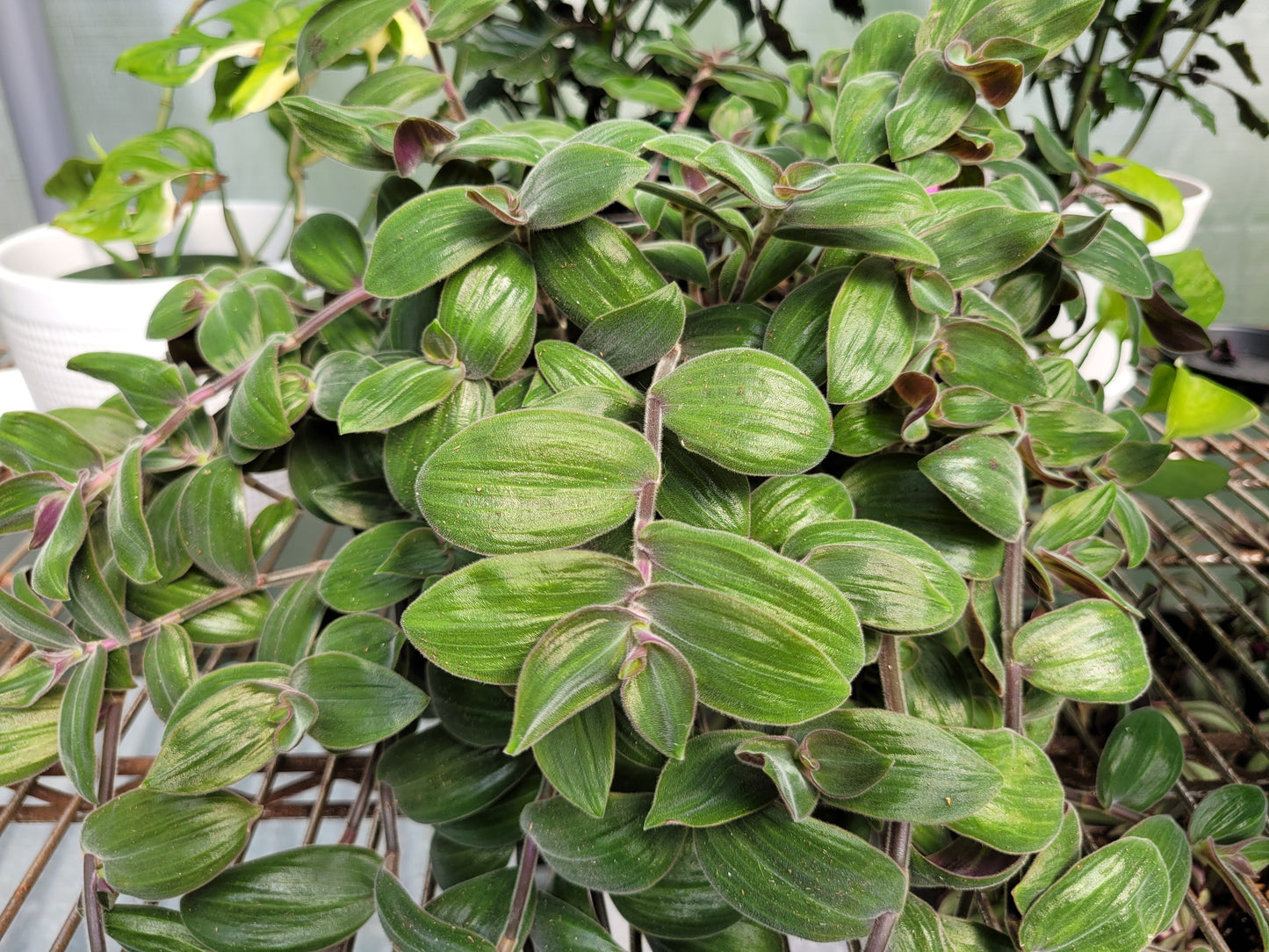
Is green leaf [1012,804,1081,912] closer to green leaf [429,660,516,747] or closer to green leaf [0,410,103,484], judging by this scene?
green leaf [429,660,516,747]

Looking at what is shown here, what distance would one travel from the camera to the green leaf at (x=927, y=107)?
0.94 ft

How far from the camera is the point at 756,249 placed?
28 centimetres

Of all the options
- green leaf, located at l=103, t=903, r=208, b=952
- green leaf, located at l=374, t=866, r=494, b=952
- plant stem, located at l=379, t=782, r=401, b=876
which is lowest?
plant stem, located at l=379, t=782, r=401, b=876

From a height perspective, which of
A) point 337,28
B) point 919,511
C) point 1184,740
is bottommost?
point 1184,740

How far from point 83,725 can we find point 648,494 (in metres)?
0.19

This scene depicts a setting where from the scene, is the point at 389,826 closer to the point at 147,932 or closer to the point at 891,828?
the point at 147,932

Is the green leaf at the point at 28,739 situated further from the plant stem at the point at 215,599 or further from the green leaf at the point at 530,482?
the green leaf at the point at 530,482

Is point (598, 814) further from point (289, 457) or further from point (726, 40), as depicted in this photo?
point (726, 40)

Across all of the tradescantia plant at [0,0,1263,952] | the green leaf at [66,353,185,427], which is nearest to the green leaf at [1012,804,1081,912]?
the tradescantia plant at [0,0,1263,952]

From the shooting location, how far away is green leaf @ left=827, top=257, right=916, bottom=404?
0.79 feet


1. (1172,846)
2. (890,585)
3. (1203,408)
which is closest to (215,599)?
(890,585)

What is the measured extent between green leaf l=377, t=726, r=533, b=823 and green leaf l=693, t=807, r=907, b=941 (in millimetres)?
88

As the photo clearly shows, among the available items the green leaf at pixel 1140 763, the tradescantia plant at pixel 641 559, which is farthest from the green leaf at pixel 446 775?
the green leaf at pixel 1140 763

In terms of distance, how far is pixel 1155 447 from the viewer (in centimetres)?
36
